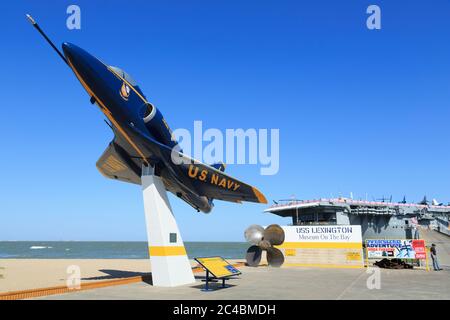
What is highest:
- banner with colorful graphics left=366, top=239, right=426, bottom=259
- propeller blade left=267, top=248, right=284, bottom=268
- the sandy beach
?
banner with colorful graphics left=366, top=239, right=426, bottom=259

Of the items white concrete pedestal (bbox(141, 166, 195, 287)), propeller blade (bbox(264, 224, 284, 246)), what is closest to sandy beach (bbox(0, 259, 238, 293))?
white concrete pedestal (bbox(141, 166, 195, 287))

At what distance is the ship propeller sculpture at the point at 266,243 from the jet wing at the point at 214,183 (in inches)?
365

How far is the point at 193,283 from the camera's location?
55.5ft

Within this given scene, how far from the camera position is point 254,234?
27.0m

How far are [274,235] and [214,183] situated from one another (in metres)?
11.0

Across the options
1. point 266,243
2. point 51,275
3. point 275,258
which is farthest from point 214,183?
point 51,275

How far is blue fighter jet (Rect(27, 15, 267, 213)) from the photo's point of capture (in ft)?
49.4

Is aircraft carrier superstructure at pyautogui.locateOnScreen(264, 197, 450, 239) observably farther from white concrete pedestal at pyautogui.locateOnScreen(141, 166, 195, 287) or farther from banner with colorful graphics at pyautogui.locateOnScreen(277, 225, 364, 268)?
white concrete pedestal at pyautogui.locateOnScreen(141, 166, 195, 287)

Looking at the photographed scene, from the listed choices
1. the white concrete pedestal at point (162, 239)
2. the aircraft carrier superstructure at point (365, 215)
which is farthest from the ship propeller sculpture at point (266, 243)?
the aircraft carrier superstructure at point (365, 215)

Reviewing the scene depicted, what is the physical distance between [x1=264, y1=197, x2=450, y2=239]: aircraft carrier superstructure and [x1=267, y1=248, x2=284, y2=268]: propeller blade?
29819 mm

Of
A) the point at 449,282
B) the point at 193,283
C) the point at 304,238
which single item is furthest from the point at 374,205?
the point at 193,283

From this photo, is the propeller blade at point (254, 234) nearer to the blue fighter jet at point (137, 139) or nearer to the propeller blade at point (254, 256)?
the propeller blade at point (254, 256)

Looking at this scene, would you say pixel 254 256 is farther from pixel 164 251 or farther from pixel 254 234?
pixel 164 251

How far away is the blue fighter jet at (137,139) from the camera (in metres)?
15.1
